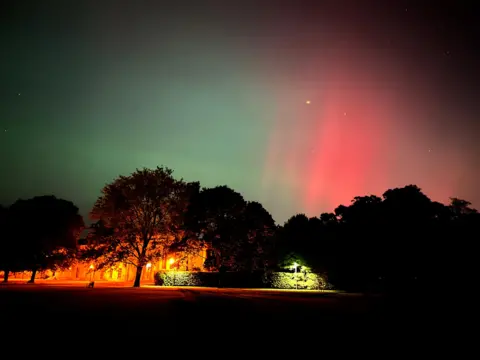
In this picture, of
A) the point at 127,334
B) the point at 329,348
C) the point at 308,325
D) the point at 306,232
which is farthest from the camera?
the point at 306,232

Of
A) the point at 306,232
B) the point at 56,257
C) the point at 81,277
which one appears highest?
the point at 306,232

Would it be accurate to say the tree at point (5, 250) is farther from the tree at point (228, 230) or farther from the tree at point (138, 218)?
the tree at point (228, 230)

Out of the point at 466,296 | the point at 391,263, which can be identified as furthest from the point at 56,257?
the point at 466,296

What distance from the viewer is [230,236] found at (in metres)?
44.9

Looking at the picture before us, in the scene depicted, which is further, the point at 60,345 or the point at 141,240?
the point at 141,240

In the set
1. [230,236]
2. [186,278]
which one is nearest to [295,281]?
[230,236]

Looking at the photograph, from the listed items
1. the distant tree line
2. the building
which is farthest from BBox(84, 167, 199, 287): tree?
the building

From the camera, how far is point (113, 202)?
34.1m

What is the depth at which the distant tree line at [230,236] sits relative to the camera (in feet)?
108

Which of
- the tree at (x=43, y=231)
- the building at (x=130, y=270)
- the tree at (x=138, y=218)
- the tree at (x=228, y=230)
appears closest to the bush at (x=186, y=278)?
the building at (x=130, y=270)

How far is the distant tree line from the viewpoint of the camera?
32812 millimetres

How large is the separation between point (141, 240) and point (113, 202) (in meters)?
5.13

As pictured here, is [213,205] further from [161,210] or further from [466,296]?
[466,296]

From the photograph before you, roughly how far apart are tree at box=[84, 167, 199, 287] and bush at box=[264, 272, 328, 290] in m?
15.0
